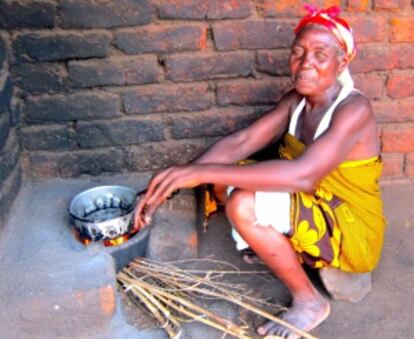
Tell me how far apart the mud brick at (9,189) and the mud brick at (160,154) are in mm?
529

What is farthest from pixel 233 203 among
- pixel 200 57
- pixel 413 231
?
pixel 413 231

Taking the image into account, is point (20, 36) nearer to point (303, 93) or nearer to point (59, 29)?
point (59, 29)

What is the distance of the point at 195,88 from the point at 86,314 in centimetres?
120

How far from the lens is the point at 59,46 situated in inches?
109

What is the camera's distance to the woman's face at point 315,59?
7.63 ft

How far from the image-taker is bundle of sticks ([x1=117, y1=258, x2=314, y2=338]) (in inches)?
90.4

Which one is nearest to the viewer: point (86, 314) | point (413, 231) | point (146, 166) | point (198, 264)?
point (86, 314)

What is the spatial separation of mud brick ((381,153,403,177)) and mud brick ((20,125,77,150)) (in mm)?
1592

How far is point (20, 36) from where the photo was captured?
2.74 metres

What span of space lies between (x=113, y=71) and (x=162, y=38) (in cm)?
28

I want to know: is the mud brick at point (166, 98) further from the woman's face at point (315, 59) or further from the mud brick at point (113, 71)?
the woman's face at point (315, 59)

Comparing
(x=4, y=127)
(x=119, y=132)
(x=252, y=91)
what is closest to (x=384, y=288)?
(x=252, y=91)

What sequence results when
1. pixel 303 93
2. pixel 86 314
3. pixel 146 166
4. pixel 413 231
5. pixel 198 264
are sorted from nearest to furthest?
1. pixel 86 314
2. pixel 303 93
3. pixel 198 264
4. pixel 413 231
5. pixel 146 166

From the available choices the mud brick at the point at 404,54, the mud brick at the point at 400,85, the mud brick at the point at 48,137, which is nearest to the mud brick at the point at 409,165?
the mud brick at the point at 400,85
